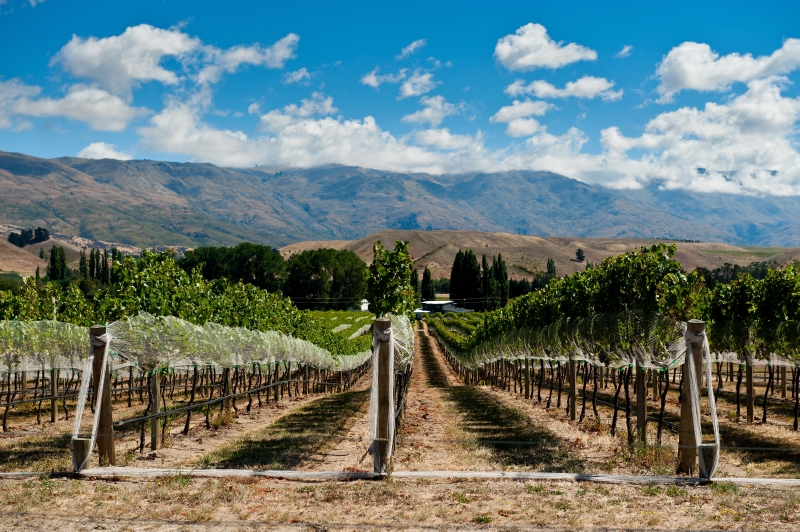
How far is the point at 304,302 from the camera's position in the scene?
140 m

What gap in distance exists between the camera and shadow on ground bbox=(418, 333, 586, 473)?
10.4 m

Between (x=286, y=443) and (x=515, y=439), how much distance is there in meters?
4.95

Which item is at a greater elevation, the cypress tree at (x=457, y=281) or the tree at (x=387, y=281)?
the cypress tree at (x=457, y=281)

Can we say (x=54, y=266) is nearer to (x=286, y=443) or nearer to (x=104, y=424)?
(x=286, y=443)

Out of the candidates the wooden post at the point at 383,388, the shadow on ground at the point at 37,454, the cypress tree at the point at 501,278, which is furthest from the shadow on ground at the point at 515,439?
the cypress tree at the point at 501,278

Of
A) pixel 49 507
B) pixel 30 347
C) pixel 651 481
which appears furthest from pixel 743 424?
pixel 30 347

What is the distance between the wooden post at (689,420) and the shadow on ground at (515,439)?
1504 millimetres

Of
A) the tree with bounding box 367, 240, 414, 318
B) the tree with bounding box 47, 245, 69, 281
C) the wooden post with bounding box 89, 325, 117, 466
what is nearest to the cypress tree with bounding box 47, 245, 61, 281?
the tree with bounding box 47, 245, 69, 281

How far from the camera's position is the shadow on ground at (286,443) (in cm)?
1030

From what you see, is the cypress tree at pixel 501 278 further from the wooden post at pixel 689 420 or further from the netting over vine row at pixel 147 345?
the wooden post at pixel 689 420

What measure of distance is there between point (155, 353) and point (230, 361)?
4.51 m

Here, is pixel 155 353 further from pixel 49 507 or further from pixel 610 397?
pixel 610 397

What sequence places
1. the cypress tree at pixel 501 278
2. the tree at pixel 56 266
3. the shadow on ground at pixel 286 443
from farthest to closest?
the tree at pixel 56 266
the cypress tree at pixel 501 278
the shadow on ground at pixel 286 443

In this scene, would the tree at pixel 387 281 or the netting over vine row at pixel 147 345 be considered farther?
the tree at pixel 387 281
